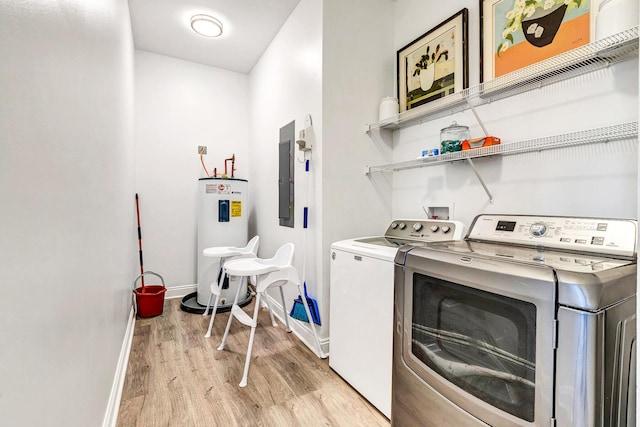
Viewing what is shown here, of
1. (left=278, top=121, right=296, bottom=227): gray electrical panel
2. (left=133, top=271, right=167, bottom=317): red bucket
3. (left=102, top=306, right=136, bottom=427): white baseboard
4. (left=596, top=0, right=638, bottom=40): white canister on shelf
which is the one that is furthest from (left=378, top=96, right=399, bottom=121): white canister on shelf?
(left=133, top=271, right=167, bottom=317): red bucket

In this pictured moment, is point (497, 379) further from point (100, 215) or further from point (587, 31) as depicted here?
point (100, 215)

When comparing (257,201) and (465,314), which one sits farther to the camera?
(257,201)

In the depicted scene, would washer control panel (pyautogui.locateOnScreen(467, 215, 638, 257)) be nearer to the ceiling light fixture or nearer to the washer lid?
the washer lid

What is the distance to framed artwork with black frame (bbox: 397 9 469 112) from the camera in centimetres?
187

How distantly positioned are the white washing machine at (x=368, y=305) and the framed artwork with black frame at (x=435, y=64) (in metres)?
0.92

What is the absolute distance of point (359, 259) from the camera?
1.74 meters

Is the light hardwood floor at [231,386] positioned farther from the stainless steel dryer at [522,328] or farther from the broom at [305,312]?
the stainless steel dryer at [522,328]

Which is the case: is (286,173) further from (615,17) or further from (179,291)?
(615,17)

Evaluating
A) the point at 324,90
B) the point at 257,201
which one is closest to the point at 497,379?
the point at 324,90

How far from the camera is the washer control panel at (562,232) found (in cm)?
108

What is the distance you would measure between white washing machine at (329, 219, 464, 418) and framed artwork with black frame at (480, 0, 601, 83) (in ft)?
3.12

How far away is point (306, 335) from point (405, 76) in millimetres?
2208

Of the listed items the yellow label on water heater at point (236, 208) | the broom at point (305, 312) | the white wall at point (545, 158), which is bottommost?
the broom at point (305, 312)

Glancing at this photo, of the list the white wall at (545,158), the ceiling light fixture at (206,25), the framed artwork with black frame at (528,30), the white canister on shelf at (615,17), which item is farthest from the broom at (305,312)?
the ceiling light fixture at (206,25)
